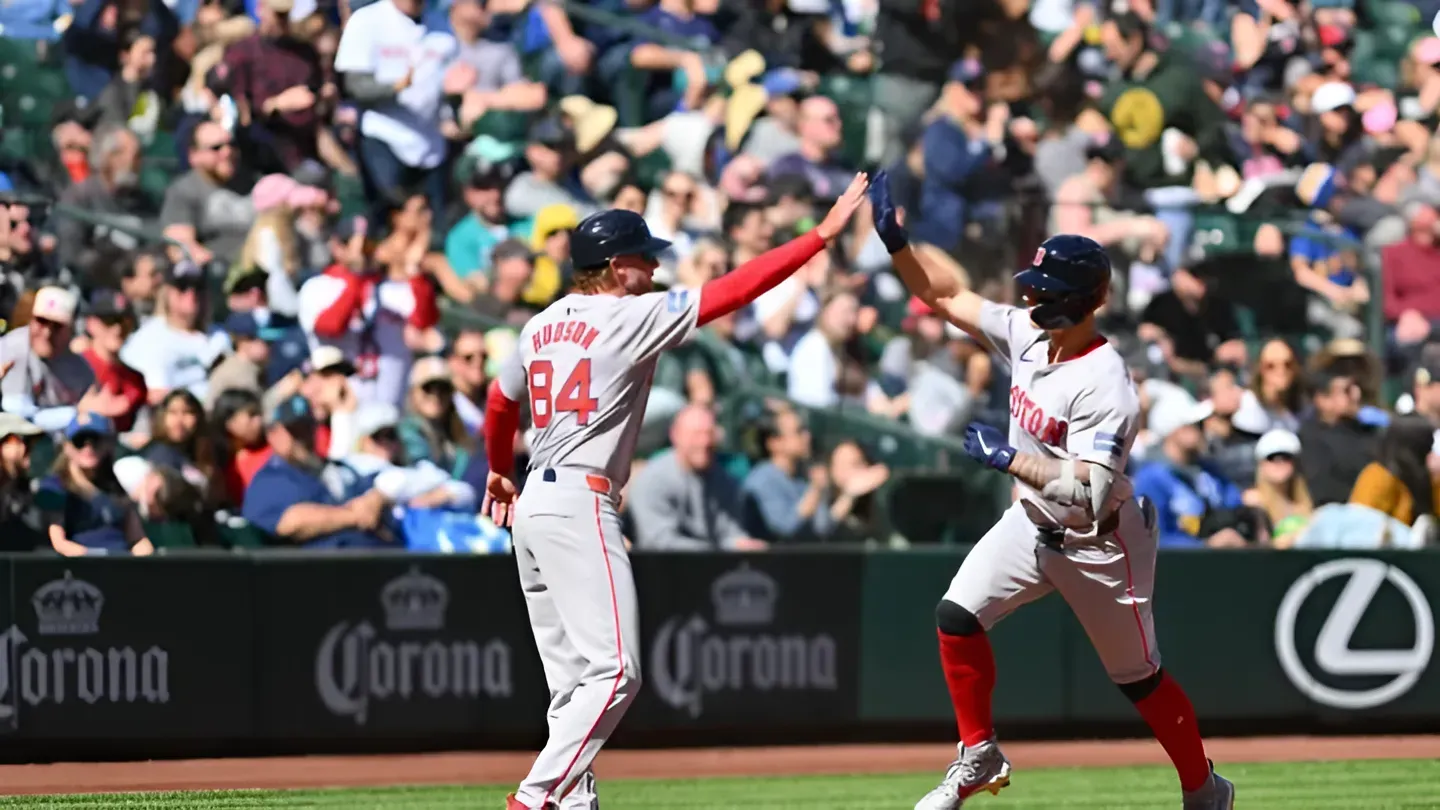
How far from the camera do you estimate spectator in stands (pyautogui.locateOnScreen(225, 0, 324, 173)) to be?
11.5 m

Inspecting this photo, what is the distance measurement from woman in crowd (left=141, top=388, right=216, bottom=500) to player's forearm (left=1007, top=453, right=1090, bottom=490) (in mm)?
4945

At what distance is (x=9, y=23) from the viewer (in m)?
11.8

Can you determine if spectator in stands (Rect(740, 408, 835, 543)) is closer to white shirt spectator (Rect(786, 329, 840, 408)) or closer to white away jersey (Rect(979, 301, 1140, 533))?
white shirt spectator (Rect(786, 329, 840, 408))

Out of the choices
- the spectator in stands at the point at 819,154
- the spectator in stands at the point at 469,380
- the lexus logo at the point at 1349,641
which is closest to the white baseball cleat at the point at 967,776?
the spectator in stands at the point at 469,380

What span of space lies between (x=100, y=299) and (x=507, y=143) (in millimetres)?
2850

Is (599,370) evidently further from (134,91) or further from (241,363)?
(134,91)

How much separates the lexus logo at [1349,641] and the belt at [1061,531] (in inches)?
183

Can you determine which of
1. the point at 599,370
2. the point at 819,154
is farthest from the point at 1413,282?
the point at 599,370

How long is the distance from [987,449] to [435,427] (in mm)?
4793

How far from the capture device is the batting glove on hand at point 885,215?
6465mm

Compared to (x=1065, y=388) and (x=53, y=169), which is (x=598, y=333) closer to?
(x=1065, y=388)

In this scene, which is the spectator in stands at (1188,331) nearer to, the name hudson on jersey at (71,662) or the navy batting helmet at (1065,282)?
the navy batting helmet at (1065,282)

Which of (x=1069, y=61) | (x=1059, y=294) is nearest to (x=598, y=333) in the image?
(x=1059, y=294)

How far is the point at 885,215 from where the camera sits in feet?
21.2
